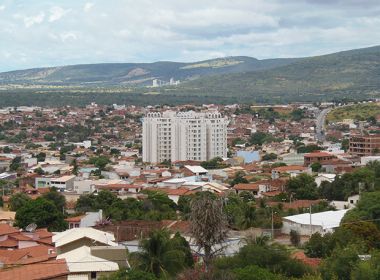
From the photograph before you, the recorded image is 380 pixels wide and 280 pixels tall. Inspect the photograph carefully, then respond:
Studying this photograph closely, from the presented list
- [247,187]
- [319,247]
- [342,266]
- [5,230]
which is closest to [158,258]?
[342,266]

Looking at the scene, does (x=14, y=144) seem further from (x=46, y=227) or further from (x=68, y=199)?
(x=46, y=227)

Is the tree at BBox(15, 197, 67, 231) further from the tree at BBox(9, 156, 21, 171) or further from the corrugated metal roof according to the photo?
the tree at BBox(9, 156, 21, 171)

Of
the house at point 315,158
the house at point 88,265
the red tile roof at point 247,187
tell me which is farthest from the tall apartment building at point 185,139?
the house at point 88,265

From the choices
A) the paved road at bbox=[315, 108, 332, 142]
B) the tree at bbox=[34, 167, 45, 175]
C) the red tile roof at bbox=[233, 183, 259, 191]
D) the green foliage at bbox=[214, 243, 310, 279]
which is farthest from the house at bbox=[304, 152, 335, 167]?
the green foliage at bbox=[214, 243, 310, 279]

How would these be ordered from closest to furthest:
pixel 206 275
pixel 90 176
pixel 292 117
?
pixel 206 275 < pixel 90 176 < pixel 292 117

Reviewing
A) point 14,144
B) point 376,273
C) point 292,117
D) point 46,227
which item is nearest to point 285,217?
point 46,227

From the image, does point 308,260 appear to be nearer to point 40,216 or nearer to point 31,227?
point 31,227
